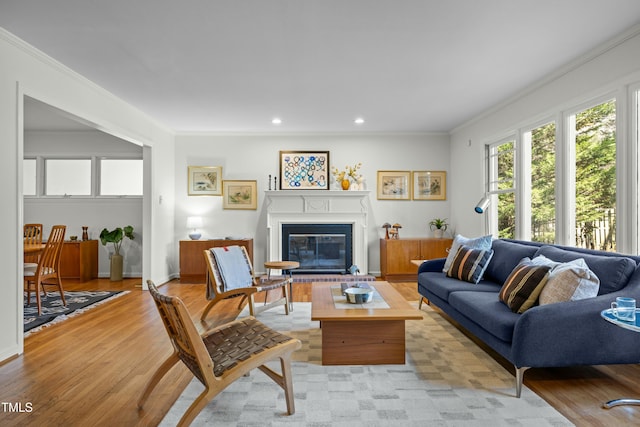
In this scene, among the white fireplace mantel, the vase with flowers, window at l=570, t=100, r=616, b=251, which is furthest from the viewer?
the vase with flowers

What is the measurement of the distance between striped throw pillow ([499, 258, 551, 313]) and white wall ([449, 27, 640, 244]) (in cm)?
117

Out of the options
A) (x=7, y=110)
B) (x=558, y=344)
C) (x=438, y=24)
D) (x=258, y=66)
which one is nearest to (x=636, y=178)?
(x=558, y=344)

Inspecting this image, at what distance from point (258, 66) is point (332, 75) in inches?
31.1

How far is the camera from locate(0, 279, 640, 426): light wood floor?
2141mm

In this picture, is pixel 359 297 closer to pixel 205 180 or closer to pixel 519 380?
pixel 519 380

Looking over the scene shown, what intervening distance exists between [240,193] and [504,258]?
4568 millimetres

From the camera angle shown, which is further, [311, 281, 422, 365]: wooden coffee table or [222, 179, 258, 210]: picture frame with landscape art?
[222, 179, 258, 210]: picture frame with landscape art

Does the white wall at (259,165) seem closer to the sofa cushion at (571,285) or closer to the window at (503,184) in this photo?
the window at (503,184)

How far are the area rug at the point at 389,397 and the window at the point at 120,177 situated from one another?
5.15 m

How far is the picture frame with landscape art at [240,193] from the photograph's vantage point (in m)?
6.84

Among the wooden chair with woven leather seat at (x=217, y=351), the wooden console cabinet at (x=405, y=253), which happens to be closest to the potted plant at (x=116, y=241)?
the wooden console cabinet at (x=405, y=253)

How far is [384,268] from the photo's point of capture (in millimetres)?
6562

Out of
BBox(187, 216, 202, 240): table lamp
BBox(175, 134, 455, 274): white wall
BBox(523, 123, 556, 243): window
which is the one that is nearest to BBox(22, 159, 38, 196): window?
BBox(175, 134, 455, 274): white wall

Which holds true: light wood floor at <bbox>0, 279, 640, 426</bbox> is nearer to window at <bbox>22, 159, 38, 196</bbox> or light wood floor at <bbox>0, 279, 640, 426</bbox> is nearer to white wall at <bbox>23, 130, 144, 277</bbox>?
white wall at <bbox>23, 130, 144, 277</bbox>
